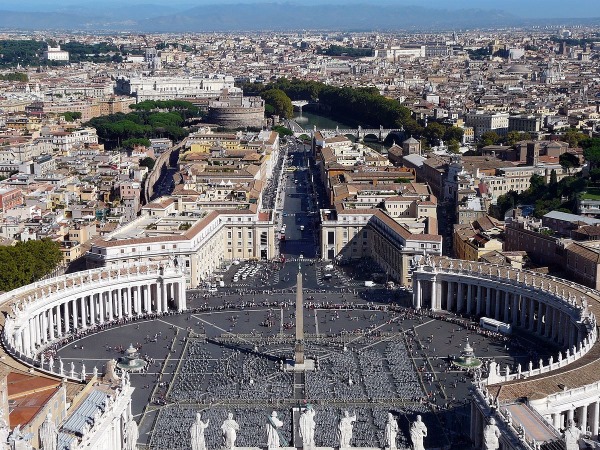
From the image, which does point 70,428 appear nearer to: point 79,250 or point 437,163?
point 79,250

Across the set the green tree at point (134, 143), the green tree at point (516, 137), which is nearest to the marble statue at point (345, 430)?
the green tree at point (516, 137)

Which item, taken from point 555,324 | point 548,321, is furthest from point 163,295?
point 555,324

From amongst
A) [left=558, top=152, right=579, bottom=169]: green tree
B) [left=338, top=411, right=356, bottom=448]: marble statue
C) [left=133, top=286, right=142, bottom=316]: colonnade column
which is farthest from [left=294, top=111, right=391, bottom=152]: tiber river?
[left=338, top=411, right=356, bottom=448]: marble statue

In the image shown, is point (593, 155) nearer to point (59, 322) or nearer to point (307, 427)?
point (59, 322)

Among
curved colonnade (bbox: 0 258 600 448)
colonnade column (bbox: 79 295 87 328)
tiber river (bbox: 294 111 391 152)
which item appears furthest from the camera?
tiber river (bbox: 294 111 391 152)

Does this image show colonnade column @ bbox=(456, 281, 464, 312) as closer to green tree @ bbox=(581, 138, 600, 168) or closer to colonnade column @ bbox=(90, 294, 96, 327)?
colonnade column @ bbox=(90, 294, 96, 327)

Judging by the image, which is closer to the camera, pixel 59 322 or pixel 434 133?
pixel 59 322

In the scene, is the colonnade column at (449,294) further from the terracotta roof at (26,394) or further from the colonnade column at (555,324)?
the terracotta roof at (26,394)
